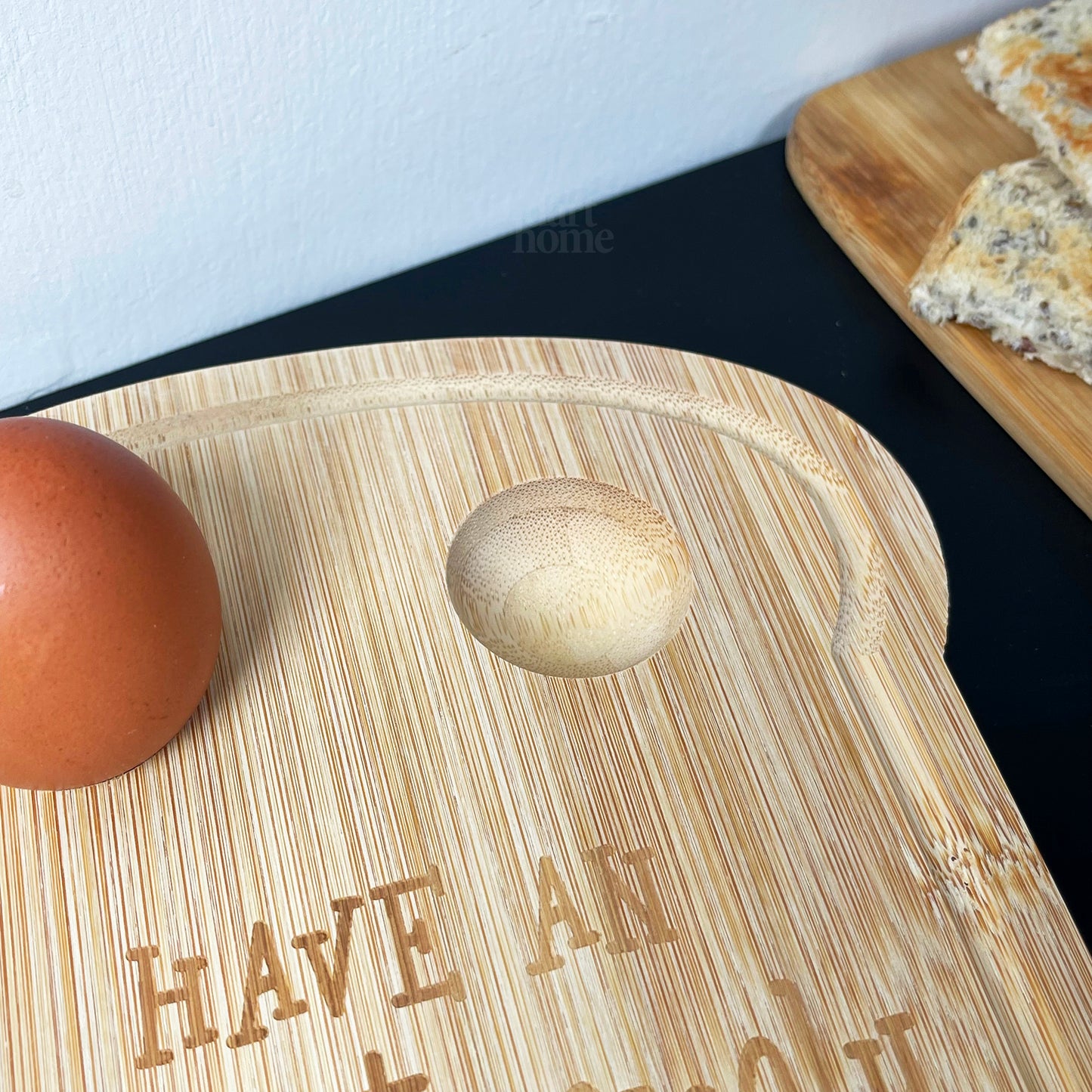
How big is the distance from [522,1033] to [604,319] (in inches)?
19.0

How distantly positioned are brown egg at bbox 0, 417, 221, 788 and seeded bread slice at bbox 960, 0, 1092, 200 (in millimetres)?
561

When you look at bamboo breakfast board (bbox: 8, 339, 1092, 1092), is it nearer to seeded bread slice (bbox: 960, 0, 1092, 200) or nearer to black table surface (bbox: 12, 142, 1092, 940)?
black table surface (bbox: 12, 142, 1092, 940)

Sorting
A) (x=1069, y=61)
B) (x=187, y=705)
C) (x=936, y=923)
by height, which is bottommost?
(x=936, y=923)

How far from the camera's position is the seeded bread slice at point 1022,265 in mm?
625

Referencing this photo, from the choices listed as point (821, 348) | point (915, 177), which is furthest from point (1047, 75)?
point (821, 348)

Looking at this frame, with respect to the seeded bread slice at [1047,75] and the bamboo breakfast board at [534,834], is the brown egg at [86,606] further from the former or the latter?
the seeded bread slice at [1047,75]

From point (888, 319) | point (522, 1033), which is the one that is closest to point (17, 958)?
point (522, 1033)

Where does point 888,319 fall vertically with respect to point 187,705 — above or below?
above

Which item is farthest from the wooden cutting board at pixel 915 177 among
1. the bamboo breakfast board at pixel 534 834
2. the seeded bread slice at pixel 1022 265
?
the bamboo breakfast board at pixel 534 834

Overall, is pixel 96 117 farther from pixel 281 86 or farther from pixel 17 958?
pixel 17 958

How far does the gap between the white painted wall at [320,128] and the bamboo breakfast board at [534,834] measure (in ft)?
0.47

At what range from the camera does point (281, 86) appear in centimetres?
64

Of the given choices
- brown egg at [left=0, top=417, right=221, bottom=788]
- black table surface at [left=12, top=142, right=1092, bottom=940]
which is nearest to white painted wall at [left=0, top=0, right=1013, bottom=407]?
black table surface at [left=12, top=142, right=1092, bottom=940]

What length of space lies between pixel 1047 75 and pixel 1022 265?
167 millimetres
